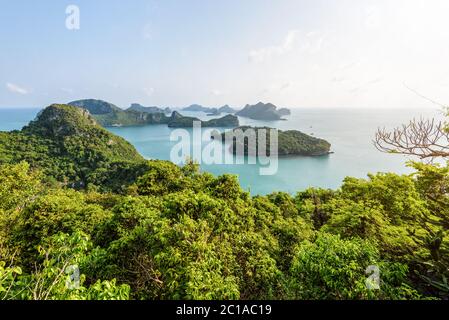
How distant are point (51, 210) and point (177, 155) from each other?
57.9 m

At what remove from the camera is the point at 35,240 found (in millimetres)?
6762

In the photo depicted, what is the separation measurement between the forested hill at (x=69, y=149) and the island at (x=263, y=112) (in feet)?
355

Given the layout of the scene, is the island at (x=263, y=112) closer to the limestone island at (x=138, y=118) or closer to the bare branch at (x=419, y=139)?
the limestone island at (x=138, y=118)

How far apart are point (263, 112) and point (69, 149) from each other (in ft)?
415

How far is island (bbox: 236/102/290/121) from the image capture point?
149500 mm

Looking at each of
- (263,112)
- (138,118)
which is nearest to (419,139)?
(138,118)

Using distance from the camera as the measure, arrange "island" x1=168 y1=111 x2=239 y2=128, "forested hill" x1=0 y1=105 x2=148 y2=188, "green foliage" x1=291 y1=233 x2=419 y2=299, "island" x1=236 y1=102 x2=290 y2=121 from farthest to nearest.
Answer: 1. "island" x1=236 y1=102 x2=290 y2=121
2. "island" x1=168 y1=111 x2=239 y2=128
3. "forested hill" x1=0 y1=105 x2=148 y2=188
4. "green foliage" x1=291 y1=233 x2=419 y2=299

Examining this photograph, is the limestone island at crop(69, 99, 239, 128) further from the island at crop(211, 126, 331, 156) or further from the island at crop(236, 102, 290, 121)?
the island at crop(211, 126, 331, 156)

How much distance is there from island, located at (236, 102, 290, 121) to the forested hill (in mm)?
108282

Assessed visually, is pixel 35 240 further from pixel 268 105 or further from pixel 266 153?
pixel 268 105

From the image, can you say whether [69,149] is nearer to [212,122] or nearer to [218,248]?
[218,248]

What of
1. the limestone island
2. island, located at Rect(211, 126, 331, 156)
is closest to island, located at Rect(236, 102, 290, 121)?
the limestone island

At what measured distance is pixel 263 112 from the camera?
156 meters
